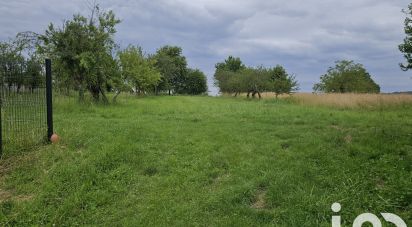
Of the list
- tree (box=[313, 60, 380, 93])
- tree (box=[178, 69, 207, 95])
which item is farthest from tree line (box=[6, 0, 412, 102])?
tree (box=[178, 69, 207, 95])

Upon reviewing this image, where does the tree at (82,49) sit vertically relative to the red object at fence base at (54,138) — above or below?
above

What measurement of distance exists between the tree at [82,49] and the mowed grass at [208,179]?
11628 mm

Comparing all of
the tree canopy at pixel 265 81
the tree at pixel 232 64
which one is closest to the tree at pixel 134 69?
the tree canopy at pixel 265 81

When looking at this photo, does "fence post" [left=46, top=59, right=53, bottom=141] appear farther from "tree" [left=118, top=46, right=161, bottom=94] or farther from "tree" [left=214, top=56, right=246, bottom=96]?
"tree" [left=214, top=56, right=246, bottom=96]

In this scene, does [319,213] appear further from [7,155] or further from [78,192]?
[7,155]

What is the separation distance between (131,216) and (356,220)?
3099 mm

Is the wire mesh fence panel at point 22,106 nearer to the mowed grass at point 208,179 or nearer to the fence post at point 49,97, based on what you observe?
the fence post at point 49,97

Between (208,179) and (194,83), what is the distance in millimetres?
68951

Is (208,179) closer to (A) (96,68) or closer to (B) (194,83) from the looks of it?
(A) (96,68)

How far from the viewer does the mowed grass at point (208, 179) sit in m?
4.74

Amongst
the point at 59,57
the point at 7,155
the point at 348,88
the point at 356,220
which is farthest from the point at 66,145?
the point at 348,88

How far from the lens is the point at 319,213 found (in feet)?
14.9

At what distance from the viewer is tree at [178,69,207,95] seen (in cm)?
7400

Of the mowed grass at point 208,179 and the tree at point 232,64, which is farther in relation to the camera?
the tree at point 232,64
